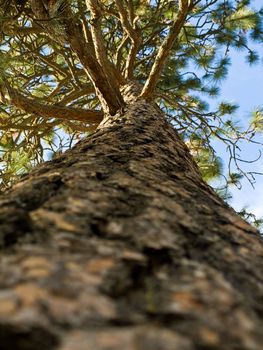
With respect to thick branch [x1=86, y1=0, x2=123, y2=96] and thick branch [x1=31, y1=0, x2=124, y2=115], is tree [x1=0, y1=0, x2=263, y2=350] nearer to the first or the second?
thick branch [x1=31, y1=0, x2=124, y2=115]

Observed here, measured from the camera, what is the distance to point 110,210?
737 millimetres

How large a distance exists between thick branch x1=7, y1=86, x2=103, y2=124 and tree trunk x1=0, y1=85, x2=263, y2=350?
1.91m

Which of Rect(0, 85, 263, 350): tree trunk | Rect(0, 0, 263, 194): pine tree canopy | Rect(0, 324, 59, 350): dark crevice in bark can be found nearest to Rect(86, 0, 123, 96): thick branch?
Rect(0, 0, 263, 194): pine tree canopy

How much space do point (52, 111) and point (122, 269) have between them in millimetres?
2483

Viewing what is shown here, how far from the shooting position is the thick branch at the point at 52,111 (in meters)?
2.72

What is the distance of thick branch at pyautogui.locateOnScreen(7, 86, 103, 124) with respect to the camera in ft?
8.93

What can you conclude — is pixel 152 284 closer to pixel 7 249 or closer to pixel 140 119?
pixel 7 249

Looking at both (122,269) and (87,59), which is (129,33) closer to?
(87,59)

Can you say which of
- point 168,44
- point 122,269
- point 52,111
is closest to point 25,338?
point 122,269

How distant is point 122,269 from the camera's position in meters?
0.52

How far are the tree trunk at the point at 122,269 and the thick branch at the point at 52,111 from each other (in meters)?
1.91

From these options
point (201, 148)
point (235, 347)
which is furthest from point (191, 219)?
point (201, 148)

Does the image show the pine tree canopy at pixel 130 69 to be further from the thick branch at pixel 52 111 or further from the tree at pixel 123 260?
the tree at pixel 123 260

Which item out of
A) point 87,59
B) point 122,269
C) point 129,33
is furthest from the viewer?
point 129,33
